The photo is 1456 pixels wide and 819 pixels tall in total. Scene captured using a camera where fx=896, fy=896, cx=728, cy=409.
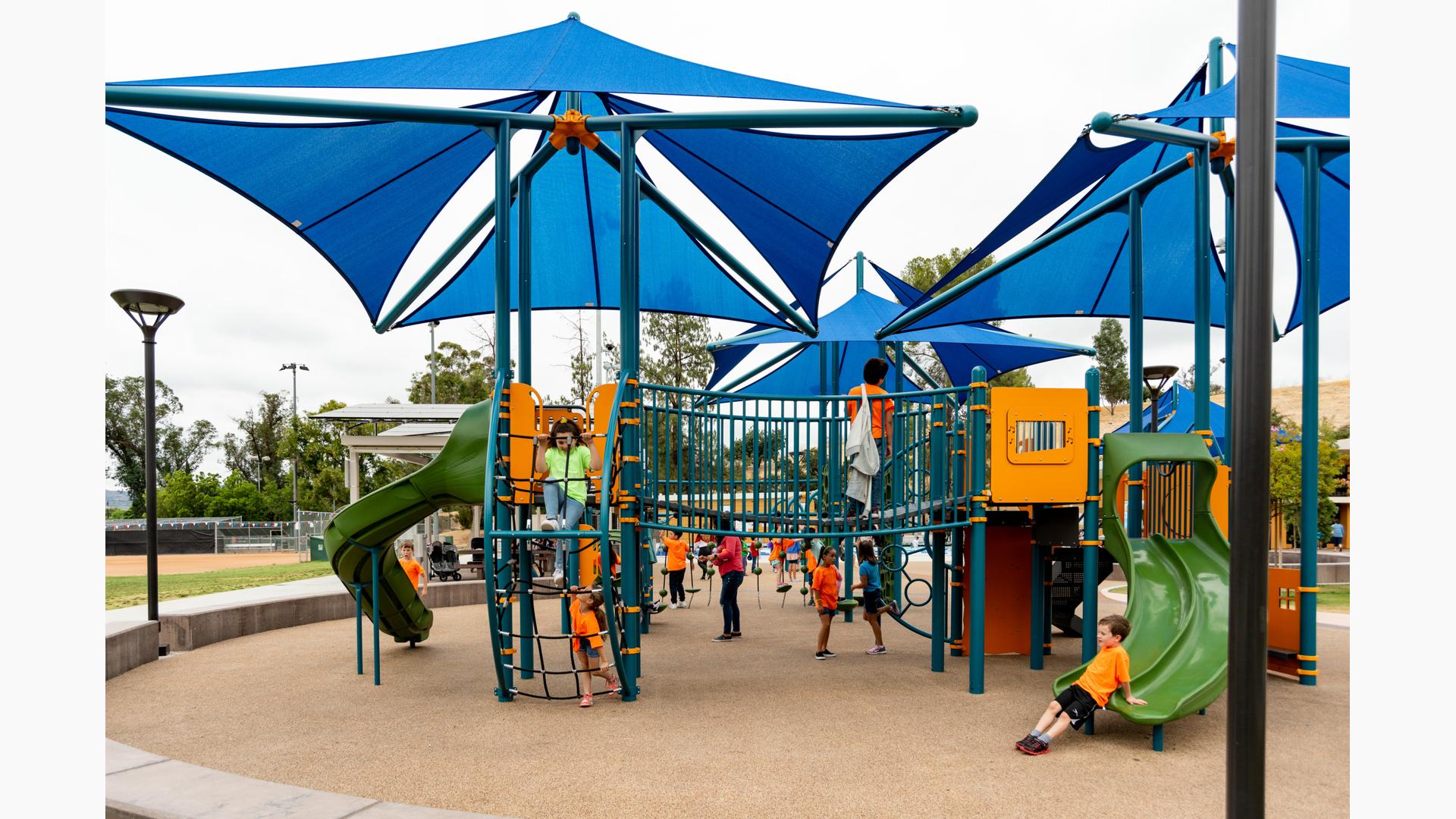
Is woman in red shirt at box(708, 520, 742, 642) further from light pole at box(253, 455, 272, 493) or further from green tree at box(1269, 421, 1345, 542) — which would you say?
light pole at box(253, 455, 272, 493)

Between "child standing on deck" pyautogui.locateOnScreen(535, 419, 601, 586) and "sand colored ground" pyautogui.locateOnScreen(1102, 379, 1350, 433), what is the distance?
65.8 metres

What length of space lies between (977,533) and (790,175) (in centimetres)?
542

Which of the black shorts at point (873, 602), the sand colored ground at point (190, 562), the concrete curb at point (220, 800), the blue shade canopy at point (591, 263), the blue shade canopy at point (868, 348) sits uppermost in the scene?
the blue shade canopy at point (591, 263)

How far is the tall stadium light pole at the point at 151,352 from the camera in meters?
10.1

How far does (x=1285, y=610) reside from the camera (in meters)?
9.12

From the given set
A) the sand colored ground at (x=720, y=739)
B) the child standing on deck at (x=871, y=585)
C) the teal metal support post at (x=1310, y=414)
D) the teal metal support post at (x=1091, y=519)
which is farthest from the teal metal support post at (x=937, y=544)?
the teal metal support post at (x=1310, y=414)

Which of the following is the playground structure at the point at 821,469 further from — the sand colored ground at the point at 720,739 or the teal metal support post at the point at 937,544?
the sand colored ground at the point at 720,739

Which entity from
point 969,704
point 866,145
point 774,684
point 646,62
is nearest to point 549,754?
point 774,684

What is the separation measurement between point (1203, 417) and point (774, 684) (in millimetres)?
5581

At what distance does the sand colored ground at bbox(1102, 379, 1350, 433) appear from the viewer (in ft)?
234

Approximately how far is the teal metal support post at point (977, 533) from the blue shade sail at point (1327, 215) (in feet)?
17.2

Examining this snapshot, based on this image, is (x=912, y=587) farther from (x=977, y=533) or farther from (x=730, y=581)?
(x=977, y=533)

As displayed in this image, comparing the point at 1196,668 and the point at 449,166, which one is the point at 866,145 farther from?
the point at 1196,668

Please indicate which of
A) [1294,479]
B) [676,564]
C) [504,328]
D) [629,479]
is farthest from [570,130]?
[1294,479]
